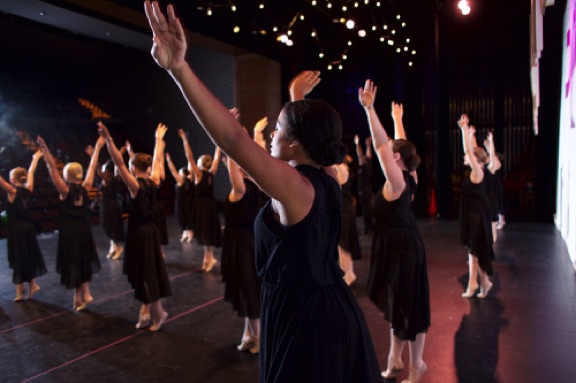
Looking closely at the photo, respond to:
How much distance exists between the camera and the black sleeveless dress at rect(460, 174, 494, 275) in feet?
15.6

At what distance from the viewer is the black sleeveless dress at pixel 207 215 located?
6770 millimetres

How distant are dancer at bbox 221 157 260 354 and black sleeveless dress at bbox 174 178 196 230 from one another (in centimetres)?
427

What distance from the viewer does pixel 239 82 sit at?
1303 cm

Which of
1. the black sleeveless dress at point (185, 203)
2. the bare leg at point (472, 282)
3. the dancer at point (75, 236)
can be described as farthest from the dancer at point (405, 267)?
the black sleeveless dress at point (185, 203)

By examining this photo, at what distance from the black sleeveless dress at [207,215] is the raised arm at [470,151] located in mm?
3707

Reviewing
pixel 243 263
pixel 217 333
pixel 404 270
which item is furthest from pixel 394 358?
pixel 217 333

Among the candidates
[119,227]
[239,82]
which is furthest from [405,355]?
[239,82]

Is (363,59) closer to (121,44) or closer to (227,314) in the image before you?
(121,44)

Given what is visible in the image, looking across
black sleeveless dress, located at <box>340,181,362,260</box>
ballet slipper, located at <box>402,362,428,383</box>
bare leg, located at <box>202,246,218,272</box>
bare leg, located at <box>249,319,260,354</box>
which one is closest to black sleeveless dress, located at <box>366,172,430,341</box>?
ballet slipper, located at <box>402,362,428,383</box>

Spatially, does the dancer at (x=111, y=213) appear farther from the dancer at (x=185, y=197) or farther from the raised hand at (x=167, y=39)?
the raised hand at (x=167, y=39)

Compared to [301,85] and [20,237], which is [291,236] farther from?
[20,237]

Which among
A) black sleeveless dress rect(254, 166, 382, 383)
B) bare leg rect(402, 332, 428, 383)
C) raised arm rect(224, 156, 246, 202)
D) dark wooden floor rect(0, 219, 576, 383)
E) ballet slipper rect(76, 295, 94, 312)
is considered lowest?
dark wooden floor rect(0, 219, 576, 383)

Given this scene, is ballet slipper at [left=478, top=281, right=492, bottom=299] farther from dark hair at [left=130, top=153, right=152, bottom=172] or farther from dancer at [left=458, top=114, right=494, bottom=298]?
dark hair at [left=130, top=153, right=152, bottom=172]

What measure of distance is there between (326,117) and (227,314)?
11.7ft
